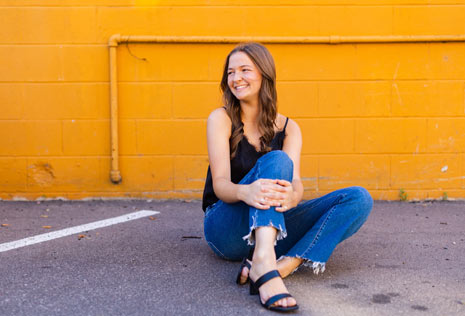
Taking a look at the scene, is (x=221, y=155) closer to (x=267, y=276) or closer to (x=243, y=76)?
(x=243, y=76)

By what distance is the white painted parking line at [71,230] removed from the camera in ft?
11.5

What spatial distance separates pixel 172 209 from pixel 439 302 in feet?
8.46

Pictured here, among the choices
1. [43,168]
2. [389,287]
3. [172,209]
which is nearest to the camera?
[389,287]

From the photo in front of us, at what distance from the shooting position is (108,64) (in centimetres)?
495

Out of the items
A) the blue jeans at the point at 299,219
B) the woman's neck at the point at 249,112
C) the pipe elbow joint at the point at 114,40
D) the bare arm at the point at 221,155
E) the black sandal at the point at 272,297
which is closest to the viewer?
the black sandal at the point at 272,297

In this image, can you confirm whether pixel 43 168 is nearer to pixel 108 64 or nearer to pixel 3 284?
pixel 108 64

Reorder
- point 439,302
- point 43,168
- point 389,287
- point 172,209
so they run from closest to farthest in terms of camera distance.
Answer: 1. point 439,302
2. point 389,287
3. point 172,209
4. point 43,168

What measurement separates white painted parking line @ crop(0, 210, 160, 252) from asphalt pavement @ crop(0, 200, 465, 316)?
0.07 m

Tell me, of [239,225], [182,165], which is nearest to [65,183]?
[182,165]

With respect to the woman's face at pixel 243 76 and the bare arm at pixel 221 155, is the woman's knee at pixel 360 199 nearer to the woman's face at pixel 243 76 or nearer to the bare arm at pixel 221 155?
the bare arm at pixel 221 155

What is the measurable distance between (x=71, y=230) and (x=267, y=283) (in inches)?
75.7

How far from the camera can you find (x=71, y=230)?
392 cm

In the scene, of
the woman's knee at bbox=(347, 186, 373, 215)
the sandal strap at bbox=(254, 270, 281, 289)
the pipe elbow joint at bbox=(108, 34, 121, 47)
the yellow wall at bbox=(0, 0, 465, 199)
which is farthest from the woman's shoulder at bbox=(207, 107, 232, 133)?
the pipe elbow joint at bbox=(108, 34, 121, 47)

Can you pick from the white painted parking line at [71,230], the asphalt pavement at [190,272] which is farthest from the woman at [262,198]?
the white painted parking line at [71,230]
